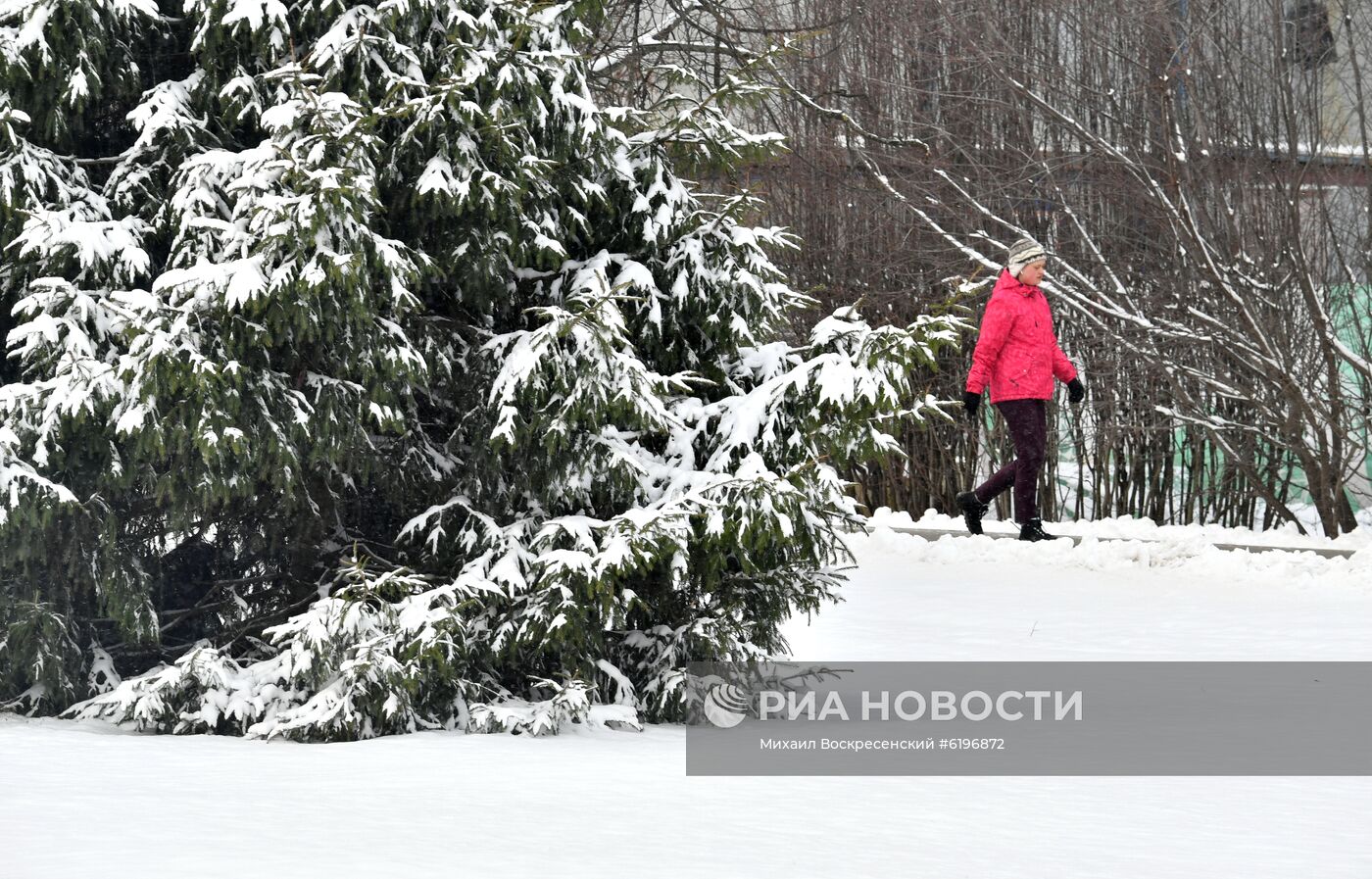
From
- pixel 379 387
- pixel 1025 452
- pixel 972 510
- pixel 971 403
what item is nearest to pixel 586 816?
pixel 379 387

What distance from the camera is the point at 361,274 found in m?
5.76

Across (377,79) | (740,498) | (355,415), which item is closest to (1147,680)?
(740,498)

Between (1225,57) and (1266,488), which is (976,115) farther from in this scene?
(1266,488)

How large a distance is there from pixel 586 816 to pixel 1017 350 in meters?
5.23

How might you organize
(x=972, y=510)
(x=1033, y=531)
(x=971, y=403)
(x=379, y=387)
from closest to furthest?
1. (x=379, y=387)
2. (x=971, y=403)
3. (x=1033, y=531)
4. (x=972, y=510)

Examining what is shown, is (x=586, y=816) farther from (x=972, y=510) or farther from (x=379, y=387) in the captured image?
(x=972, y=510)

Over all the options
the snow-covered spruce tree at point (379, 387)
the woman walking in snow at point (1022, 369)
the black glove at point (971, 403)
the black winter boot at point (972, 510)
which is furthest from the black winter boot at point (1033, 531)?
the snow-covered spruce tree at point (379, 387)

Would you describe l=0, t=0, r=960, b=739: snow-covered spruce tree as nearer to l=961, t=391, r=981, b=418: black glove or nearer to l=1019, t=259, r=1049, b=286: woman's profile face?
l=961, t=391, r=981, b=418: black glove

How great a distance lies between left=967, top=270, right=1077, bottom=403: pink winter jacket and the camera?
8.73 m

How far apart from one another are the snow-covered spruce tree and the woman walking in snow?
228cm

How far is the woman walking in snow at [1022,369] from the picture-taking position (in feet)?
28.7

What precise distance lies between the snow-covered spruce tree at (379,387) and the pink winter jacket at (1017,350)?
2260mm

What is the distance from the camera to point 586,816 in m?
4.23

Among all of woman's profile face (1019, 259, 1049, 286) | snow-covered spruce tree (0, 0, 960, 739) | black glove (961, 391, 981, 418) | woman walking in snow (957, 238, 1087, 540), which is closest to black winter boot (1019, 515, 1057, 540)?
woman walking in snow (957, 238, 1087, 540)
